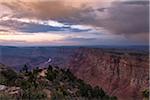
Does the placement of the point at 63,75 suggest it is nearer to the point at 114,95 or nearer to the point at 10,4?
the point at 114,95

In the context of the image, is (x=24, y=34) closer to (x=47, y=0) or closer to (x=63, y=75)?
(x=47, y=0)

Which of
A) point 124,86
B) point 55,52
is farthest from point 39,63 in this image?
point 124,86

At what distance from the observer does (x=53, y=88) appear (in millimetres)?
3479

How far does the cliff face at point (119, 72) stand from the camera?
12.3ft

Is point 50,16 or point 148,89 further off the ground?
point 50,16

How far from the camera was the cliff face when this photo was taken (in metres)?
3.75

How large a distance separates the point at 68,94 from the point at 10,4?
1.13m

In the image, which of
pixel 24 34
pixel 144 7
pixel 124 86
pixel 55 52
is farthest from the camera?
pixel 124 86

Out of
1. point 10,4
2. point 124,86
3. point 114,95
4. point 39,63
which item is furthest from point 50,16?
point 124,86

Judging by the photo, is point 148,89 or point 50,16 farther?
point 148,89

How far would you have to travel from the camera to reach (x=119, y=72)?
4852 millimetres

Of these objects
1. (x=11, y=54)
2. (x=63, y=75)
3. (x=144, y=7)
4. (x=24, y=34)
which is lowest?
(x=63, y=75)

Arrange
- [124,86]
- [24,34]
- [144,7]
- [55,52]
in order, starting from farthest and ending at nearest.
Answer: [124,86] → [55,52] → [24,34] → [144,7]

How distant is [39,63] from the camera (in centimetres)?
373
